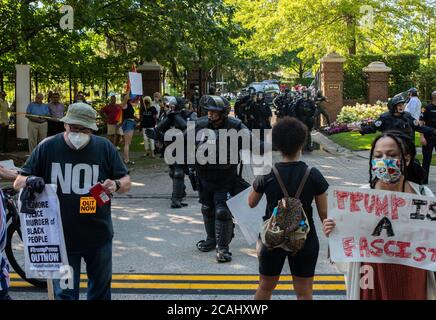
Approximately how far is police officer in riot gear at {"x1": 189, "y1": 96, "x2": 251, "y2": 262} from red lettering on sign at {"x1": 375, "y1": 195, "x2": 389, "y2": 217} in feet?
10.2

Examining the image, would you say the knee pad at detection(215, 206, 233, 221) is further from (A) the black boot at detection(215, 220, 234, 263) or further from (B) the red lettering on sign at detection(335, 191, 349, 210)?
(B) the red lettering on sign at detection(335, 191, 349, 210)

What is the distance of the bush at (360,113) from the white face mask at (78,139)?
1884 cm

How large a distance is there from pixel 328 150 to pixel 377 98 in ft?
27.1

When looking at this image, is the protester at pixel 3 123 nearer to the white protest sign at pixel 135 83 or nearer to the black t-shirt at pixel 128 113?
the black t-shirt at pixel 128 113

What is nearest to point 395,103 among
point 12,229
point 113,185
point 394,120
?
point 394,120

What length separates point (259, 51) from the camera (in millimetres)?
31391

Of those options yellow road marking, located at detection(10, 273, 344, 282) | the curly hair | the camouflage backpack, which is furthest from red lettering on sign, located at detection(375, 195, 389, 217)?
yellow road marking, located at detection(10, 273, 344, 282)

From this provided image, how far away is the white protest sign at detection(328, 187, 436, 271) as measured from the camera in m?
3.49

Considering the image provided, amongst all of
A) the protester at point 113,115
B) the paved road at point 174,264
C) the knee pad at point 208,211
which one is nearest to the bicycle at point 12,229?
the paved road at point 174,264

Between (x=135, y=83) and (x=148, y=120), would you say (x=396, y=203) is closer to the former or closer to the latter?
(x=135, y=83)

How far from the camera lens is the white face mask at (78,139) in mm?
4188

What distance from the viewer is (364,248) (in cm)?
358

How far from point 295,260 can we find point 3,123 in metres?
14.1

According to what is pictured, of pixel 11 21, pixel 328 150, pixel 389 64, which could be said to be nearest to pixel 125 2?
pixel 11 21
